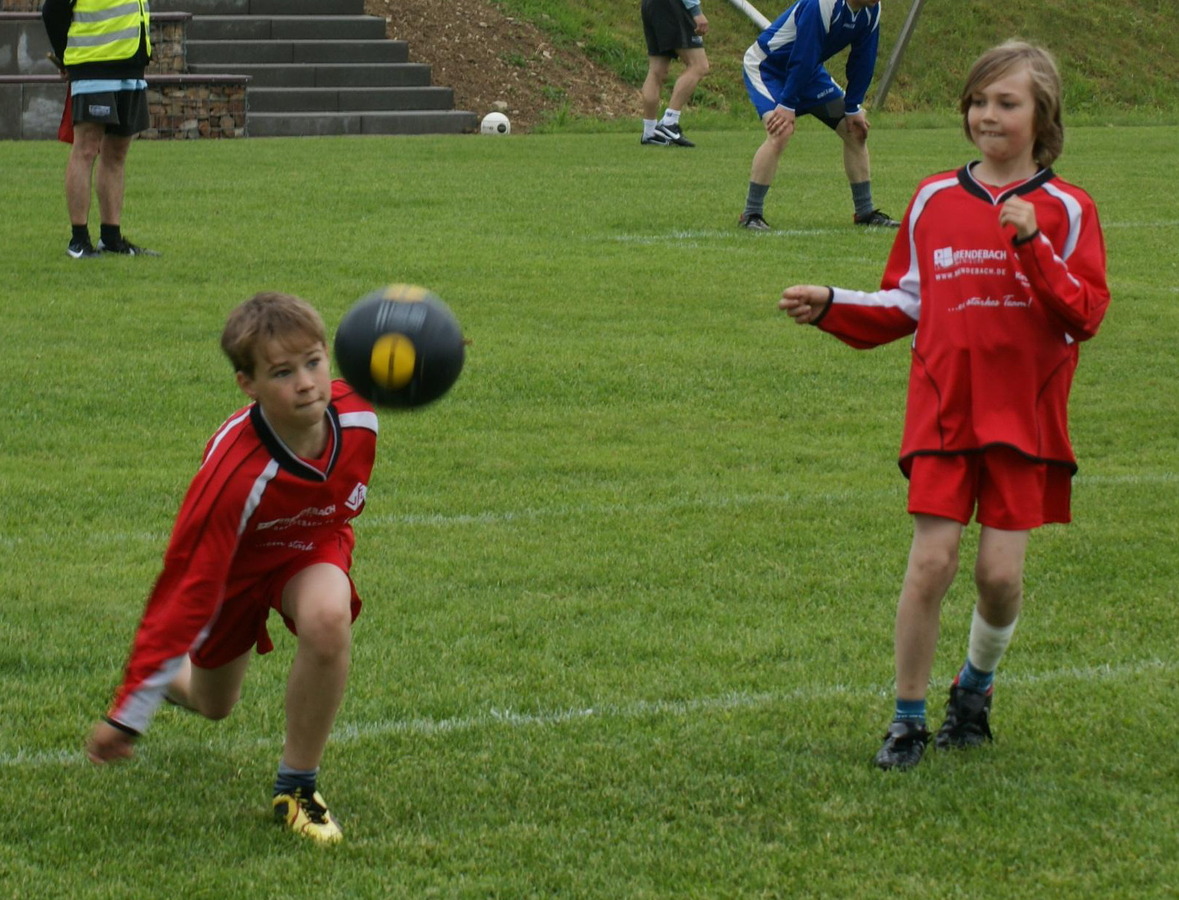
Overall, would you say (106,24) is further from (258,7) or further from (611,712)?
(258,7)

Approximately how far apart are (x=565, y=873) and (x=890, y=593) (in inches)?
85.9

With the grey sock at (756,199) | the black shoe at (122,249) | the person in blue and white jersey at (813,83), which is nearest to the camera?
the black shoe at (122,249)

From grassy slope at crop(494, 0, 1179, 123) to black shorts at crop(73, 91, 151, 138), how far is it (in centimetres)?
1433

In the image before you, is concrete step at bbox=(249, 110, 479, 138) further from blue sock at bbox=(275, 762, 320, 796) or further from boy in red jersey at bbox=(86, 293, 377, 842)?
blue sock at bbox=(275, 762, 320, 796)

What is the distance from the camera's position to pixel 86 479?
681cm

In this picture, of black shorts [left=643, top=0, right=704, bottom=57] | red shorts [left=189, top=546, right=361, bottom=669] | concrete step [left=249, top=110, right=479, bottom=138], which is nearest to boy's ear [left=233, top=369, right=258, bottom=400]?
red shorts [left=189, top=546, right=361, bottom=669]

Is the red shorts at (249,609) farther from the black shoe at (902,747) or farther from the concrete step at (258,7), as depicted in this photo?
the concrete step at (258,7)

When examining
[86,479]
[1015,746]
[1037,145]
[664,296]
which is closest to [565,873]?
[1015,746]

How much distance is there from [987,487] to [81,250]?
27.7 feet

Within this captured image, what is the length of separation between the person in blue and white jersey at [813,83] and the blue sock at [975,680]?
28.0ft

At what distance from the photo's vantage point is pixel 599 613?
5.37 m

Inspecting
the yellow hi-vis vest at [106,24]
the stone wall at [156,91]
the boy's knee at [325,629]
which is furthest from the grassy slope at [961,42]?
the boy's knee at [325,629]

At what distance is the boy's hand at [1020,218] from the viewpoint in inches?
152

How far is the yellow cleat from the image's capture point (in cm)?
384
